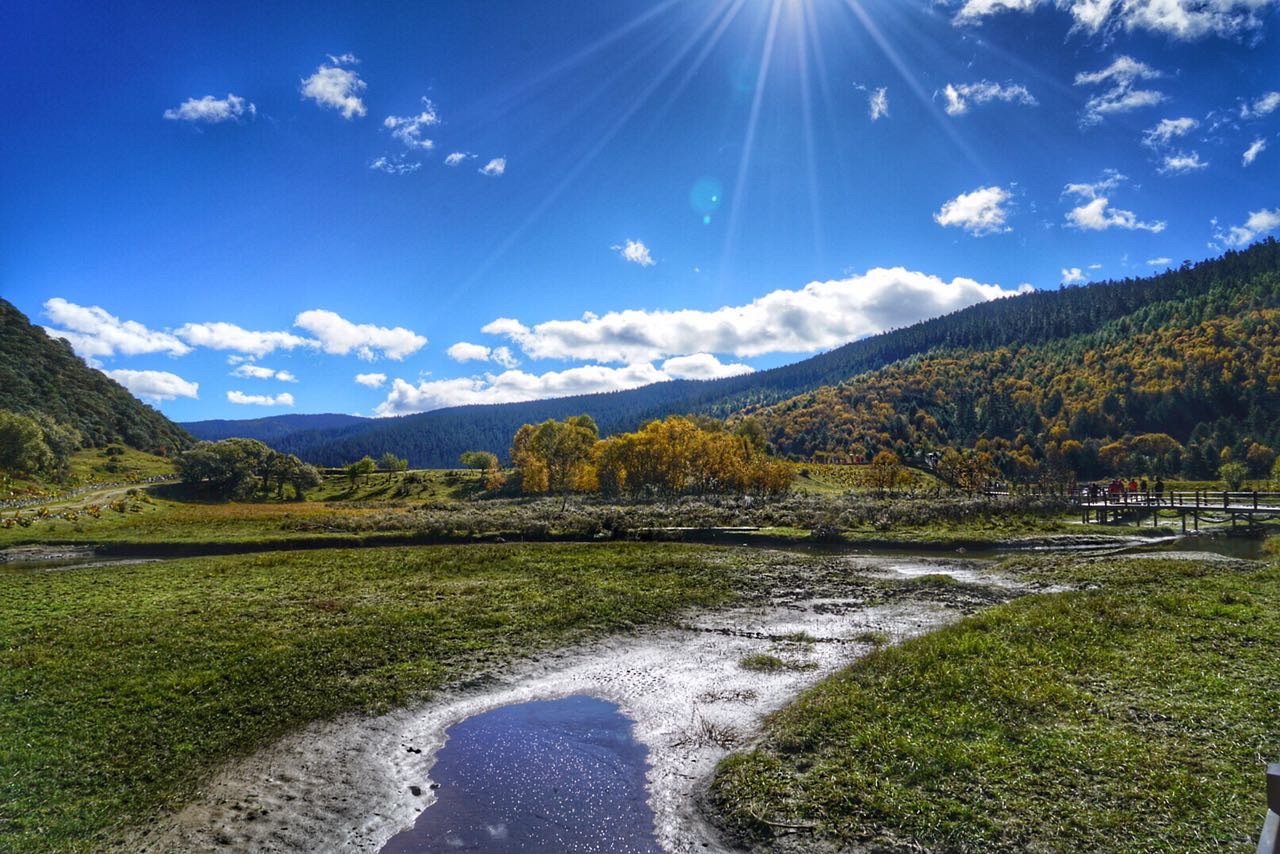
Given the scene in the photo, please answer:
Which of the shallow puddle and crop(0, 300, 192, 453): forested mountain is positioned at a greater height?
crop(0, 300, 192, 453): forested mountain

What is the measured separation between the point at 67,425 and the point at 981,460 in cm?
21715

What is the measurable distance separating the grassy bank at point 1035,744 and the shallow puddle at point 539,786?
2.21 meters

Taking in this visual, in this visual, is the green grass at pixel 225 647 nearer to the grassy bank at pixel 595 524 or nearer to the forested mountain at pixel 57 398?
the grassy bank at pixel 595 524

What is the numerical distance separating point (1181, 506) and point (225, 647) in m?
81.5

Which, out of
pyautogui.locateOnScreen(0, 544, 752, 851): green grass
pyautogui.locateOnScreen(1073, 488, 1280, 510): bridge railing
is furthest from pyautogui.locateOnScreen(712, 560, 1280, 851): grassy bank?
pyautogui.locateOnScreen(1073, 488, 1280, 510): bridge railing

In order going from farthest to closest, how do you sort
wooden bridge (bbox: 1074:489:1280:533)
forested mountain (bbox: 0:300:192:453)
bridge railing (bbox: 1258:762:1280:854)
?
forested mountain (bbox: 0:300:192:453) < wooden bridge (bbox: 1074:489:1280:533) < bridge railing (bbox: 1258:762:1280:854)

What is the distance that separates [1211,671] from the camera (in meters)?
14.2

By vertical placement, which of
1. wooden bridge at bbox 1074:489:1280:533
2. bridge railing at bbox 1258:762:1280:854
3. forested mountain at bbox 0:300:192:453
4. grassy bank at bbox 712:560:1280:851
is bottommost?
wooden bridge at bbox 1074:489:1280:533

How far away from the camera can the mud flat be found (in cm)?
1148

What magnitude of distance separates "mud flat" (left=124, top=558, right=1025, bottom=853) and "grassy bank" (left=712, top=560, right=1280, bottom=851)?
1568mm

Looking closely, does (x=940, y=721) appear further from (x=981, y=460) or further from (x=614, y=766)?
(x=981, y=460)

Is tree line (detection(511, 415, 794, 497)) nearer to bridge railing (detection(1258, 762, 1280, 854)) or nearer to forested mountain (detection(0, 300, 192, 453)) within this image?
bridge railing (detection(1258, 762, 1280, 854))

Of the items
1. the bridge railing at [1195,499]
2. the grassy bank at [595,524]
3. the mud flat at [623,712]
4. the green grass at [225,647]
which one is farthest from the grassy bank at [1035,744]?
the bridge railing at [1195,499]

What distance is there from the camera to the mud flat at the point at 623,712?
11477 millimetres
